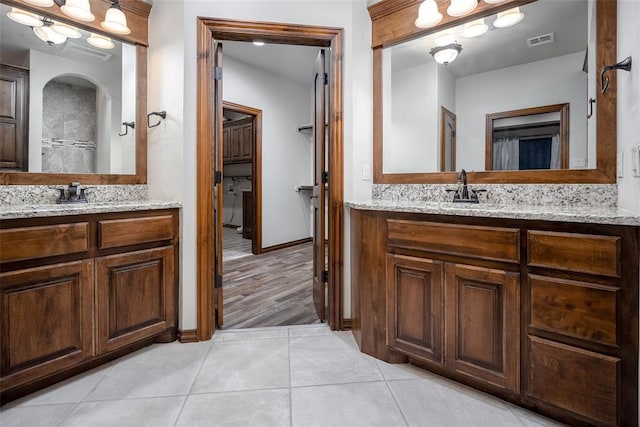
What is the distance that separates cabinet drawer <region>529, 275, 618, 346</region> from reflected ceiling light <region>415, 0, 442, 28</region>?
5.36ft

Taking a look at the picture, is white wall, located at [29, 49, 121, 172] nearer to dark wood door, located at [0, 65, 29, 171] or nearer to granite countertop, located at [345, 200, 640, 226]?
dark wood door, located at [0, 65, 29, 171]

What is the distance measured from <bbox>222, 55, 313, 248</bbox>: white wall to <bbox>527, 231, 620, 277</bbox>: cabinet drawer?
3.94 metres

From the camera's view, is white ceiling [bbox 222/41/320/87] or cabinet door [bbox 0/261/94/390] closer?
cabinet door [bbox 0/261/94/390]

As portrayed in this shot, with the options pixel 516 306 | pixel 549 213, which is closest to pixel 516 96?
pixel 549 213

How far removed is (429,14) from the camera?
1978mm

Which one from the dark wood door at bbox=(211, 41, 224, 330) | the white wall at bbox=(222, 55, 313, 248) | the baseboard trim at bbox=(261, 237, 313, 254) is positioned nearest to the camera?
the dark wood door at bbox=(211, 41, 224, 330)

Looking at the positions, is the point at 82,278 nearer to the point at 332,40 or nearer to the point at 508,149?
the point at 332,40

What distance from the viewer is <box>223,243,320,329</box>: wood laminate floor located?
2.48m

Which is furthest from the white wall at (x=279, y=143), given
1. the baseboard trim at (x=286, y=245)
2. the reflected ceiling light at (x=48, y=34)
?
the reflected ceiling light at (x=48, y=34)

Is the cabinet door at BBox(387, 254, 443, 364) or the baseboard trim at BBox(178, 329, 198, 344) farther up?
the cabinet door at BBox(387, 254, 443, 364)

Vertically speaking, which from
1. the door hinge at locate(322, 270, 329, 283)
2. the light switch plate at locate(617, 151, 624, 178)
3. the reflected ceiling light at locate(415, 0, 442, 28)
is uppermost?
the reflected ceiling light at locate(415, 0, 442, 28)

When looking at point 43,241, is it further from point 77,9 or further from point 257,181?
point 257,181

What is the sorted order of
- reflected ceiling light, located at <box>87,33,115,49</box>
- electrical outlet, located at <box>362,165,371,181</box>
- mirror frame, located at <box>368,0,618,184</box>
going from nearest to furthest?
mirror frame, located at <box>368,0,618,184</box> → reflected ceiling light, located at <box>87,33,115,49</box> → electrical outlet, located at <box>362,165,371,181</box>

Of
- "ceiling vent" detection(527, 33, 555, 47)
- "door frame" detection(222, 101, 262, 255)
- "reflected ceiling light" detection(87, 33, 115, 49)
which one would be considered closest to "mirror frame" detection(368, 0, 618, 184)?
"ceiling vent" detection(527, 33, 555, 47)
